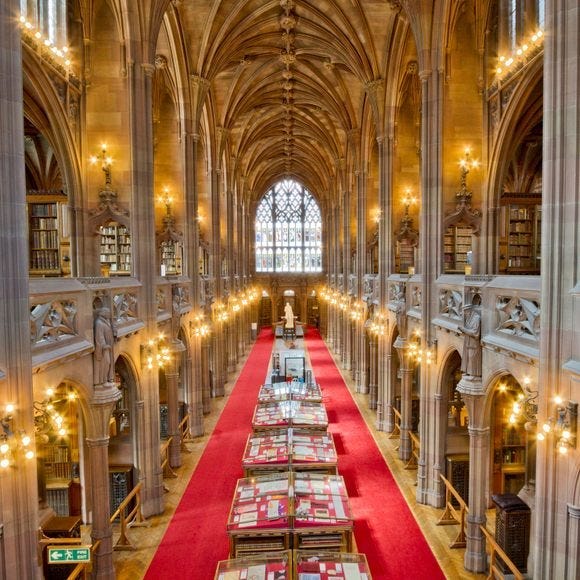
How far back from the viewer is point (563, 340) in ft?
21.1

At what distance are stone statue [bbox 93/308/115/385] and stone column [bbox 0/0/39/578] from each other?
2.71 metres

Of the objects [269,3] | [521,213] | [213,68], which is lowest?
[521,213]

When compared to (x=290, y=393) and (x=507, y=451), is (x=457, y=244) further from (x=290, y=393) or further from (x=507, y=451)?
(x=290, y=393)

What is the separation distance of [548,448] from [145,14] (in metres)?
12.7

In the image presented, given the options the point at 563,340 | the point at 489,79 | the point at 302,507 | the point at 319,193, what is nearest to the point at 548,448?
the point at 563,340

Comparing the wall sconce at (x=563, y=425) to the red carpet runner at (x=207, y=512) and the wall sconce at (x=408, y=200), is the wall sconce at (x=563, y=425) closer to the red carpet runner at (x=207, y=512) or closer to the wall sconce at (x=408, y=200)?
the red carpet runner at (x=207, y=512)

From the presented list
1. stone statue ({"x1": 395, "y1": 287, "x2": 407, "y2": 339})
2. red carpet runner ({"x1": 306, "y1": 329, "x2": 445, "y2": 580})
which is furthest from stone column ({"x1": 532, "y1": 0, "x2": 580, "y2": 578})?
stone statue ({"x1": 395, "y1": 287, "x2": 407, "y2": 339})

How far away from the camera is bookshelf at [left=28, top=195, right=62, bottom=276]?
16.2 meters

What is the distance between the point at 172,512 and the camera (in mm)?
12242

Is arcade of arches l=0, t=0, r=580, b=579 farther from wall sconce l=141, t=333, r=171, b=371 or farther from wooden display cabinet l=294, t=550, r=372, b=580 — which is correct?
wooden display cabinet l=294, t=550, r=372, b=580

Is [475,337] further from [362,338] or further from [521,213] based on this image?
[362,338]

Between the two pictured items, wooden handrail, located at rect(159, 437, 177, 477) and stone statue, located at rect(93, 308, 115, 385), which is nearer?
stone statue, located at rect(93, 308, 115, 385)

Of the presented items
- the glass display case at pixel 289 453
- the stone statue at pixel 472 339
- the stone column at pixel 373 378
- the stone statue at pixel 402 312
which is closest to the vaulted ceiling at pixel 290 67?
the stone statue at pixel 402 312

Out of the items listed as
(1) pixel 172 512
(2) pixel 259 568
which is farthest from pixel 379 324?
(2) pixel 259 568
